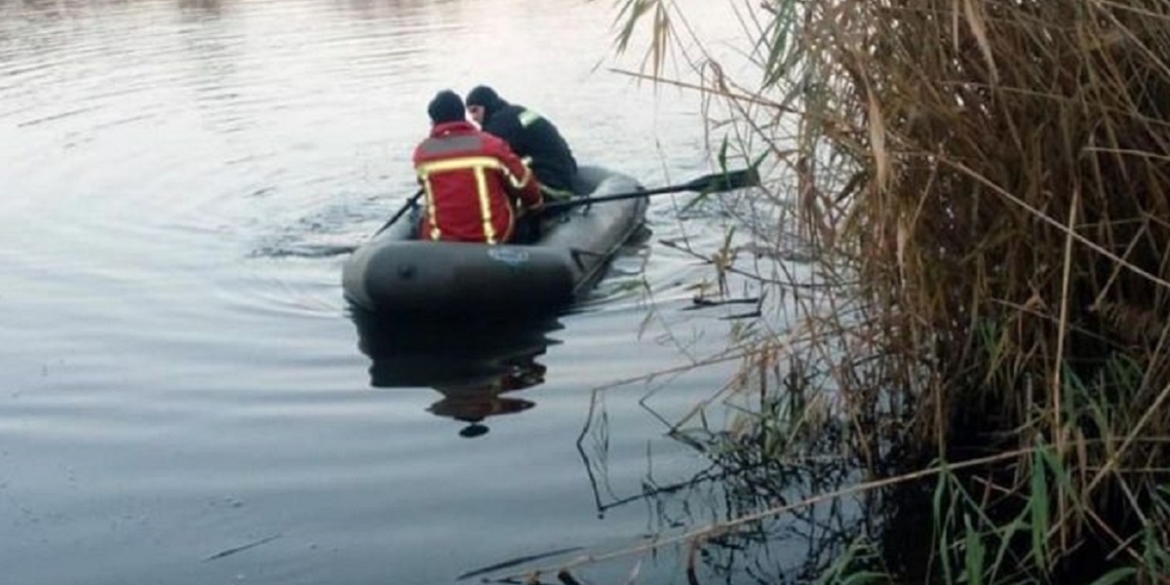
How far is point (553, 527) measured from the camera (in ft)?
20.7

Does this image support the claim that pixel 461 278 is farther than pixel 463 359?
Yes

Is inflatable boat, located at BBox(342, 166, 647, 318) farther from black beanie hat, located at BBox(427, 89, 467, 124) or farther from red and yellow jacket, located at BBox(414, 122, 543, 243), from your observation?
black beanie hat, located at BBox(427, 89, 467, 124)

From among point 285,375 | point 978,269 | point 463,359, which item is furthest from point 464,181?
point 978,269

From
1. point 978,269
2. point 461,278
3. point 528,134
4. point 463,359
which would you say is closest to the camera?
point 978,269

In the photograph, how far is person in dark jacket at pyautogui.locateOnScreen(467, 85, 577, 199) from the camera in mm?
11008

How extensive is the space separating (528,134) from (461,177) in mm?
1355

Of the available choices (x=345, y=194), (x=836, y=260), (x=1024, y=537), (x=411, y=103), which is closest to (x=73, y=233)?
(x=345, y=194)

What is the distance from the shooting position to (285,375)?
8719 millimetres

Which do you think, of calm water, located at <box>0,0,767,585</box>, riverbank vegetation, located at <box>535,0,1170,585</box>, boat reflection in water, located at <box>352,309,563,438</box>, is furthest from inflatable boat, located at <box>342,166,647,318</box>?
riverbank vegetation, located at <box>535,0,1170,585</box>

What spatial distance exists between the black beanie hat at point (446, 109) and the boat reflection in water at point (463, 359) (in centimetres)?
123

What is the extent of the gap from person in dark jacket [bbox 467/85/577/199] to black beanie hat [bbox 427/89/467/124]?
42.9 inches

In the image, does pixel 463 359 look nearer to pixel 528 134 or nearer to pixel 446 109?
pixel 446 109

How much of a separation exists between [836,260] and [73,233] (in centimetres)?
812

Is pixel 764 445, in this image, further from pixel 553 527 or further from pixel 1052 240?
pixel 1052 240
